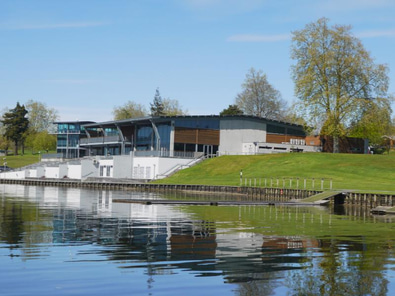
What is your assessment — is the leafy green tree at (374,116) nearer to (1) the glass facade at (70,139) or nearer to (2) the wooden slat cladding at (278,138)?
(2) the wooden slat cladding at (278,138)

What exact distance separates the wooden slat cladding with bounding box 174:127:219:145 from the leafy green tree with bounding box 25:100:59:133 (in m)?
103

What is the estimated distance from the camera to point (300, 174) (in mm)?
82750

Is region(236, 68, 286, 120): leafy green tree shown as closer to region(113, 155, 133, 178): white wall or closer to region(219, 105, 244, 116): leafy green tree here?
region(219, 105, 244, 116): leafy green tree

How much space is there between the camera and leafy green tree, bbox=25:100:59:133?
195 m

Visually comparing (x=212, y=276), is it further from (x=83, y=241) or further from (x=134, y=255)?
(x=83, y=241)

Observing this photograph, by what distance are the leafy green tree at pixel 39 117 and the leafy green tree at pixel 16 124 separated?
677 centimetres

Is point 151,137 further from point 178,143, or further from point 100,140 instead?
point 100,140

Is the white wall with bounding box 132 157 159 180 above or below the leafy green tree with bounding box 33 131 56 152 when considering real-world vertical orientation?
below

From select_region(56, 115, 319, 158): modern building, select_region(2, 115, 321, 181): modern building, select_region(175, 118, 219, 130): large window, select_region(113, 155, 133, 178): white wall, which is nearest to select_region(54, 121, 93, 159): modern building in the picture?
select_region(2, 115, 321, 181): modern building

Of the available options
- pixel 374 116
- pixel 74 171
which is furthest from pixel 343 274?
pixel 74 171

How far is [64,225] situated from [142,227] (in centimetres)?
405

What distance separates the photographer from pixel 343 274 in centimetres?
1803

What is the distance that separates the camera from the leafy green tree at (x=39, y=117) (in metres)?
195

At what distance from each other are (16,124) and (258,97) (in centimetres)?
8245
